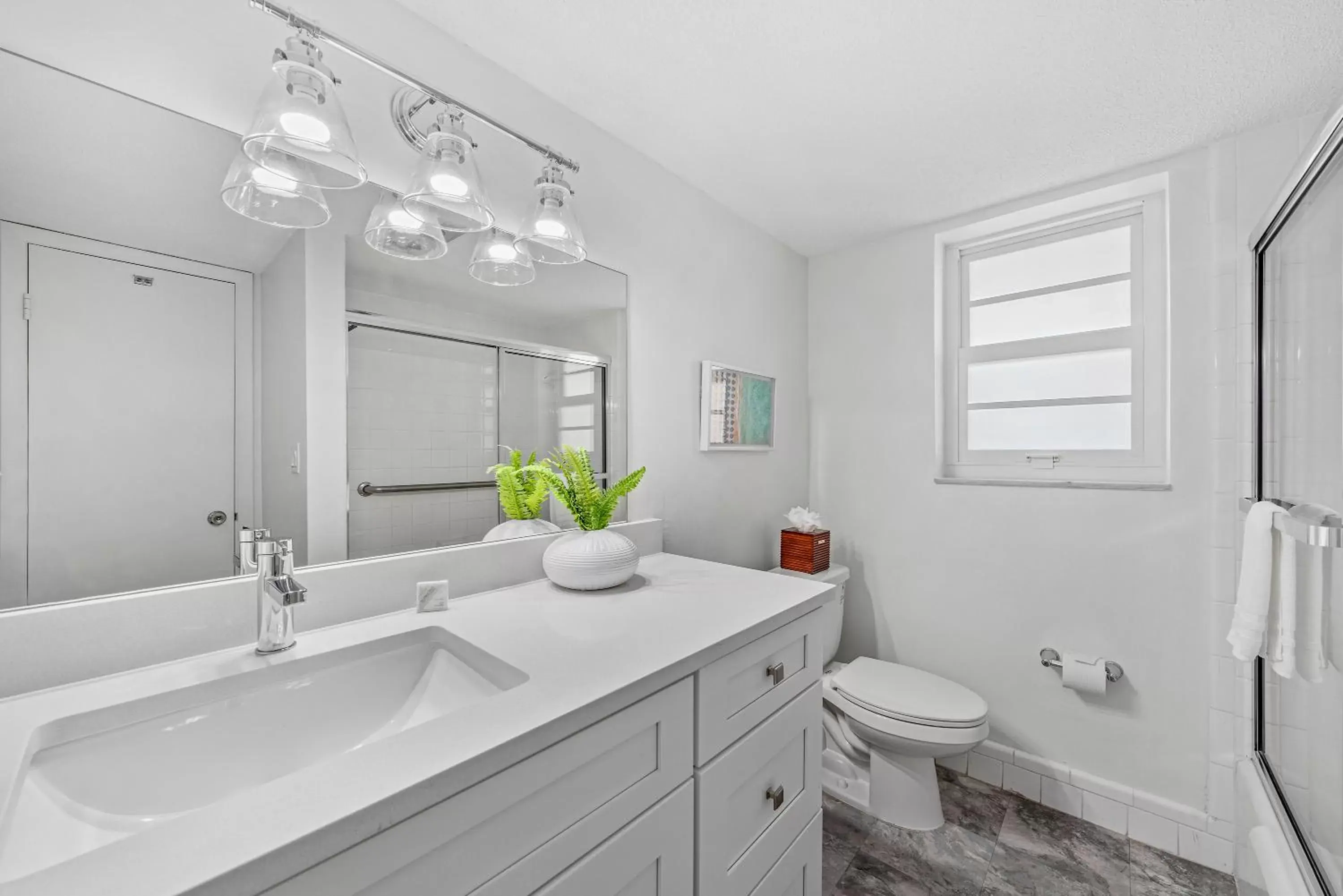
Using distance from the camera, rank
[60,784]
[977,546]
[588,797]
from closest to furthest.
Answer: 1. [60,784]
2. [588,797]
3. [977,546]

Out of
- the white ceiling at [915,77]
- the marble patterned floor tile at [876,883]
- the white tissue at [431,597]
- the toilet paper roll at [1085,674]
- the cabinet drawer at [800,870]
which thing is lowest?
the marble patterned floor tile at [876,883]

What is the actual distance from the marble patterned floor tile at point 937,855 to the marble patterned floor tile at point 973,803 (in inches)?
1.6

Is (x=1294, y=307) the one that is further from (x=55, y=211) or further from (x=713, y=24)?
(x=55, y=211)

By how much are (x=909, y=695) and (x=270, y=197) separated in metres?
2.13

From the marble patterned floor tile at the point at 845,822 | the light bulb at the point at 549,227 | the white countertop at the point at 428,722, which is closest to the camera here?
the white countertop at the point at 428,722

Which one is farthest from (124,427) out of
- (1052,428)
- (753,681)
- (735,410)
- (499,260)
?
(1052,428)

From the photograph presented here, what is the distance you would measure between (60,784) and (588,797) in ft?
2.02

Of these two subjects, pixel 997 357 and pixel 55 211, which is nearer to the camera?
pixel 55 211

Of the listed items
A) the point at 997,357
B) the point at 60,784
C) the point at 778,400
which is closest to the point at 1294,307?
the point at 997,357

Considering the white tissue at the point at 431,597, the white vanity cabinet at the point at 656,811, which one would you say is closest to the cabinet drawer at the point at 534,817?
the white vanity cabinet at the point at 656,811

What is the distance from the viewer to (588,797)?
0.73m

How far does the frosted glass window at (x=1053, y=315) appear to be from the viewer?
192cm

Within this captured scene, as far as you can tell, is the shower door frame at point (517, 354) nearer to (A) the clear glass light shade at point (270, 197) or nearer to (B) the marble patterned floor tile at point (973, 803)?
(A) the clear glass light shade at point (270, 197)

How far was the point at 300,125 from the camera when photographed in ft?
2.81
